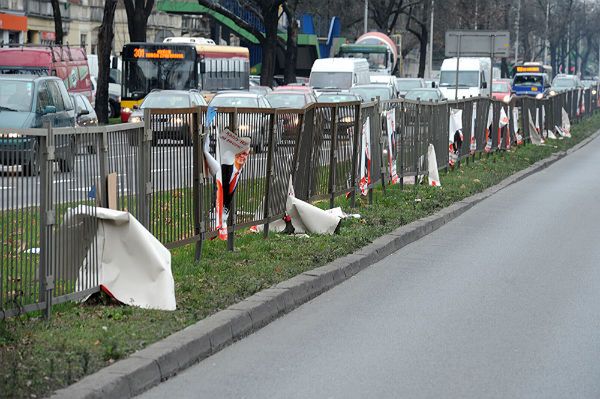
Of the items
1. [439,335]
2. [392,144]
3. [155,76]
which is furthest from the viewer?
[155,76]

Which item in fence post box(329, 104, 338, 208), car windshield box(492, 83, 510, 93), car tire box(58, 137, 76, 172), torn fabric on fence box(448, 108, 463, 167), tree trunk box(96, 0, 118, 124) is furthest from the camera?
car windshield box(492, 83, 510, 93)

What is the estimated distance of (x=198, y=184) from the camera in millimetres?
11930

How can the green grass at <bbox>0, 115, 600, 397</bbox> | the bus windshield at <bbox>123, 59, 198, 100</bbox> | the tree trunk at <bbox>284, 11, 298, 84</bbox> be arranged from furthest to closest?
the tree trunk at <bbox>284, 11, 298, 84</bbox>, the bus windshield at <bbox>123, 59, 198, 100</bbox>, the green grass at <bbox>0, 115, 600, 397</bbox>

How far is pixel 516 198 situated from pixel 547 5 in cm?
8981

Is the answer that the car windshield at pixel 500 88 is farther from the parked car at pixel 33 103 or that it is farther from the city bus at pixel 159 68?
the parked car at pixel 33 103

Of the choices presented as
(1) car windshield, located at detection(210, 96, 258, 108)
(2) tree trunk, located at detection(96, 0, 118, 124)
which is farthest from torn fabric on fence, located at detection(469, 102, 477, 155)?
(2) tree trunk, located at detection(96, 0, 118, 124)

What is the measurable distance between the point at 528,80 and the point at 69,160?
78.9m

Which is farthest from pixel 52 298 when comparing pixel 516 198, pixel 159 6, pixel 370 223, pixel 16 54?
pixel 159 6

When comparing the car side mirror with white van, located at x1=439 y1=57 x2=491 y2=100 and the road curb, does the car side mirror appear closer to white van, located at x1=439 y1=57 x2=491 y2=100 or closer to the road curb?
the road curb

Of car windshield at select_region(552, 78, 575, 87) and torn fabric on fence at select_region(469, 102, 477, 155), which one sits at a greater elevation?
torn fabric on fence at select_region(469, 102, 477, 155)

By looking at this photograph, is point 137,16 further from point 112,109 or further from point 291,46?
point 291,46

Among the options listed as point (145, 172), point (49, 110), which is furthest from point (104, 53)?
point (145, 172)

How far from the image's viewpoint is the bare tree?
46344 millimetres

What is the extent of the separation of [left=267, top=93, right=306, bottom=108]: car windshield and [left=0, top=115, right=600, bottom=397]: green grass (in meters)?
18.6
